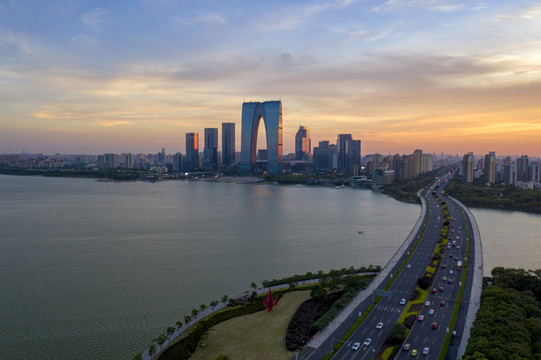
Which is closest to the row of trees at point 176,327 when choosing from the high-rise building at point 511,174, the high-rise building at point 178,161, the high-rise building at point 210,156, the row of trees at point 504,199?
the row of trees at point 504,199

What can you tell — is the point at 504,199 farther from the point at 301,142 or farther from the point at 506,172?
the point at 301,142

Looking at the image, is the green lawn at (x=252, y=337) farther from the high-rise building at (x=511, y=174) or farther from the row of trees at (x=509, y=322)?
the high-rise building at (x=511, y=174)

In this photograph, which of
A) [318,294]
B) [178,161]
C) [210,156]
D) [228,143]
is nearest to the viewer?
[318,294]

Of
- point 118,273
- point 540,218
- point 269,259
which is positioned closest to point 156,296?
point 118,273

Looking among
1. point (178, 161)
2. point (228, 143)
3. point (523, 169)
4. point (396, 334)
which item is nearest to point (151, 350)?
point (396, 334)

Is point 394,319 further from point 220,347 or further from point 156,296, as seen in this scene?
point 156,296

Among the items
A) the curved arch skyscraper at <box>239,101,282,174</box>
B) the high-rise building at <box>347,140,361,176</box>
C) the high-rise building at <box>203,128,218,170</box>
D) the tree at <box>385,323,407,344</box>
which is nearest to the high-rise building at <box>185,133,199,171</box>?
the high-rise building at <box>203,128,218,170</box>
